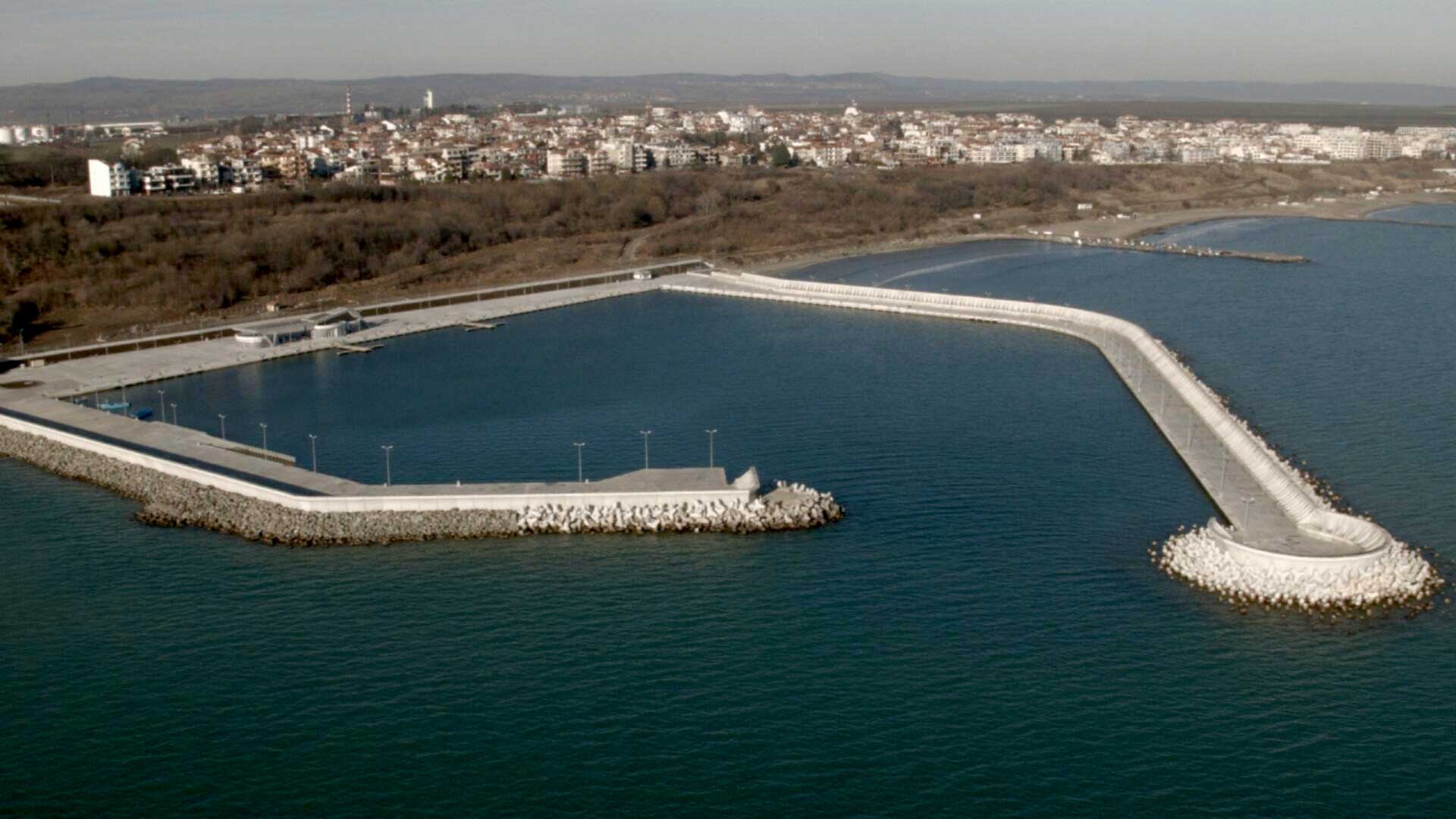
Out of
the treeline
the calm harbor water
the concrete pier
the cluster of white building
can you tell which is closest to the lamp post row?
the calm harbor water

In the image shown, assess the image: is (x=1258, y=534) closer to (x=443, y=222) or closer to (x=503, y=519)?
(x=503, y=519)

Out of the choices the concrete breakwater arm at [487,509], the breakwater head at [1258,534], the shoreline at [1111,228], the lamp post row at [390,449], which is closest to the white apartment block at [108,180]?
the shoreline at [1111,228]

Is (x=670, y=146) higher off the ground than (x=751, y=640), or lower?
higher

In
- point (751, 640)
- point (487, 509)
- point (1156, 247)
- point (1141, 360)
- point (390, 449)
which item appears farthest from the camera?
point (1156, 247)

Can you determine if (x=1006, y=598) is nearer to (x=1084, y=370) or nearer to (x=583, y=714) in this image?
(x=583, y=714)

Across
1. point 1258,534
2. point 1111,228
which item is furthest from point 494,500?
point 1111,228

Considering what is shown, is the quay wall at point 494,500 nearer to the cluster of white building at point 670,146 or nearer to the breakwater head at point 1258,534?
the breakwater head at point 1258,534
